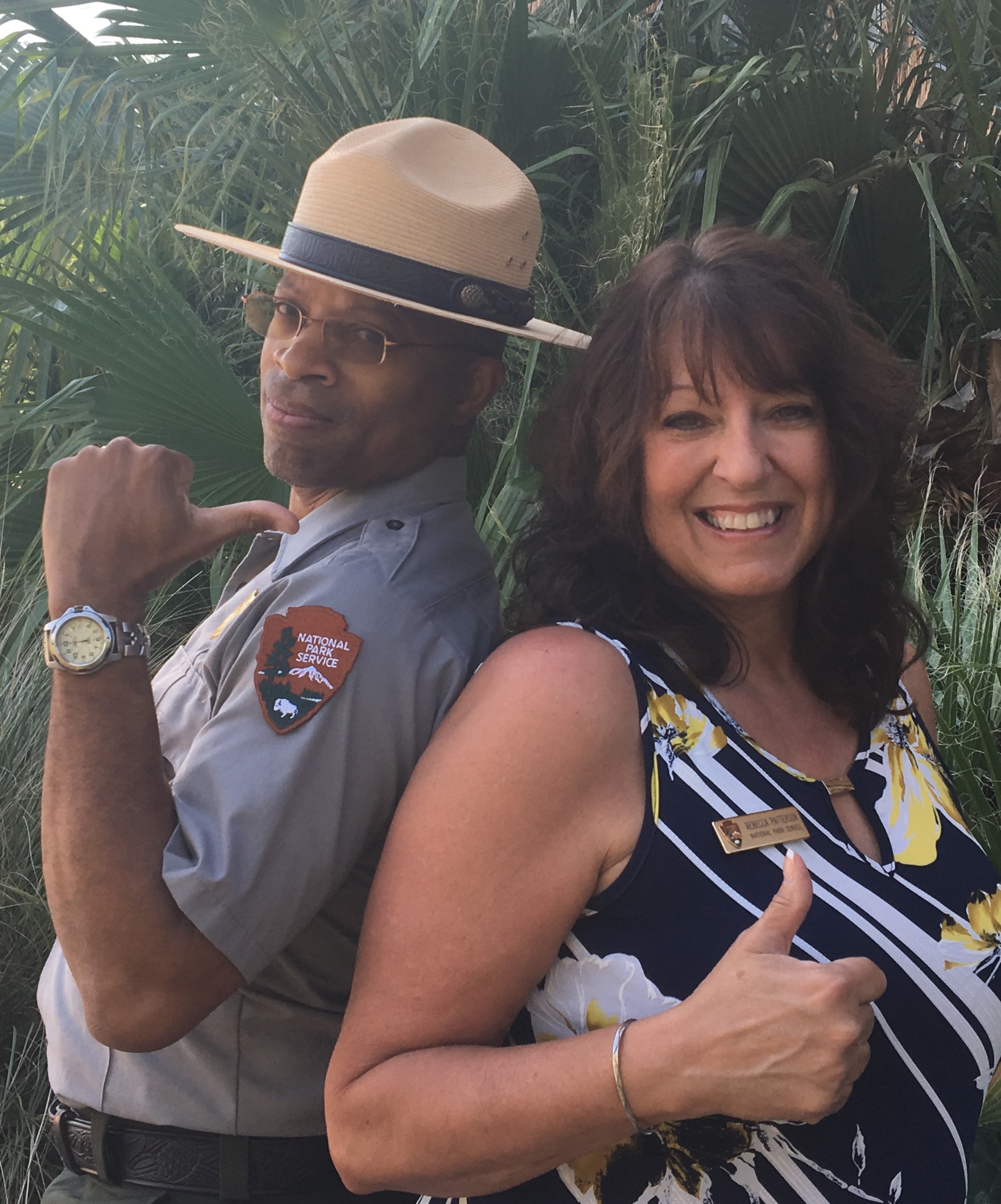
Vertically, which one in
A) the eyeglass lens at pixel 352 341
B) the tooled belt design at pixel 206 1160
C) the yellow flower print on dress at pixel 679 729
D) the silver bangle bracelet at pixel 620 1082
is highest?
the eyeglass lens at pixel 352 341

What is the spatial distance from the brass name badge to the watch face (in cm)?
75

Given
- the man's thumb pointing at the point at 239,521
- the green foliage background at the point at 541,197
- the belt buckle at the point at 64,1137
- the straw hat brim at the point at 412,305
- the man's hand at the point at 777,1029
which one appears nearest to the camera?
the man's hand at the point at 777,1029

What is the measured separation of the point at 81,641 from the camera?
4.42 ft

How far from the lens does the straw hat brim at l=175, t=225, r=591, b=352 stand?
178cm

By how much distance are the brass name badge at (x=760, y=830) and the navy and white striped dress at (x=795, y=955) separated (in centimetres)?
1

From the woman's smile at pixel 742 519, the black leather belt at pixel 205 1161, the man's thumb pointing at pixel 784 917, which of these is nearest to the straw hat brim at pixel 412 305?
the woman's smile at pixel 742 519

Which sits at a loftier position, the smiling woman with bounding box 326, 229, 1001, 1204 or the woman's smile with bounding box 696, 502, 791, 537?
the woman's smile with bounding box 696, 502, 791, 537

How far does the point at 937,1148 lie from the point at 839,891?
0.36m

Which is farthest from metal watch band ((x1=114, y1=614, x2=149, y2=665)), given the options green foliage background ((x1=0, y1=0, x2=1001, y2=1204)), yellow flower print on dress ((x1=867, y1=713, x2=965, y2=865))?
green foliage background ((x1=0, y1=0, x2=1001, y2=1204))

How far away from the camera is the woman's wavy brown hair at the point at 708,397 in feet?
5.14

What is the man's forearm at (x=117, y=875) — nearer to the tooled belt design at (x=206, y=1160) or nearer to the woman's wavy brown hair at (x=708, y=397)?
the tooled belt design at (x=206, y=1160)

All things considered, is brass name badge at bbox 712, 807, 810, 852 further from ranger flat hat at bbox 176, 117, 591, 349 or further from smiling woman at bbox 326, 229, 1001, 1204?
ranger flat hat at bbox 176, 117, 591, 349

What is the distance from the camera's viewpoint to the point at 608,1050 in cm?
122

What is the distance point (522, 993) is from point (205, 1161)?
1.97 ft
